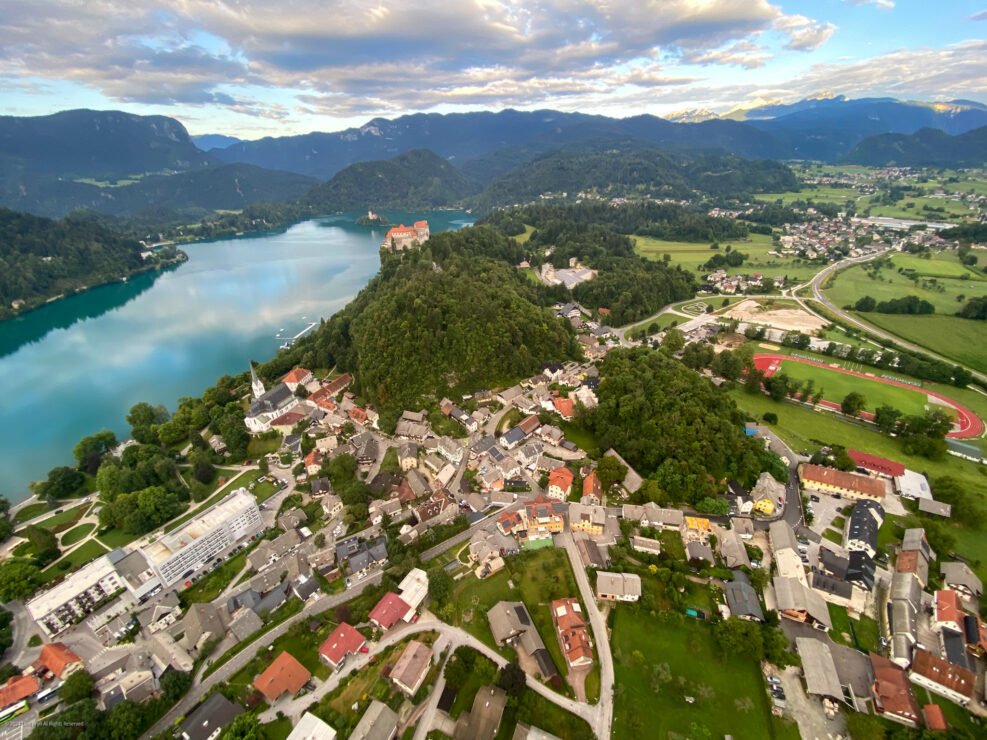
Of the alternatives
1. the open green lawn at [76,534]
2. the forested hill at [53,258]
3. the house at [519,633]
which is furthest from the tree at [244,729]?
the forested hill at [53,258]

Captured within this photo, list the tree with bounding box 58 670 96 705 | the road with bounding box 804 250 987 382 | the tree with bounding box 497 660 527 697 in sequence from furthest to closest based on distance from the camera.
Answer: the road with bounding box 804 250 987 382, the tree with bounding box 58 670 96 705, the tree with bounding box 497 660 527 697

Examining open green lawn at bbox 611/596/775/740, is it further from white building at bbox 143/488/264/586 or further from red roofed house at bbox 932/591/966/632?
white building at bbox 143/488/264/586

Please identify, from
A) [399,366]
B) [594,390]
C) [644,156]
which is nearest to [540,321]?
[594,390]

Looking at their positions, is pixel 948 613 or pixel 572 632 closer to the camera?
pixel 572 632

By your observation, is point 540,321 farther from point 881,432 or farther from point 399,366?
point 881,432

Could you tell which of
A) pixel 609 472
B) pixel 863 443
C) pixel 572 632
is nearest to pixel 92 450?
pixel 572 632

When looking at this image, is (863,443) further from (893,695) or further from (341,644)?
(341,644)

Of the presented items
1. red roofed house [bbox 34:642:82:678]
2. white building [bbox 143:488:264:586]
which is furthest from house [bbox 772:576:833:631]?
red roofed house [bbox 34:642:82:678]
